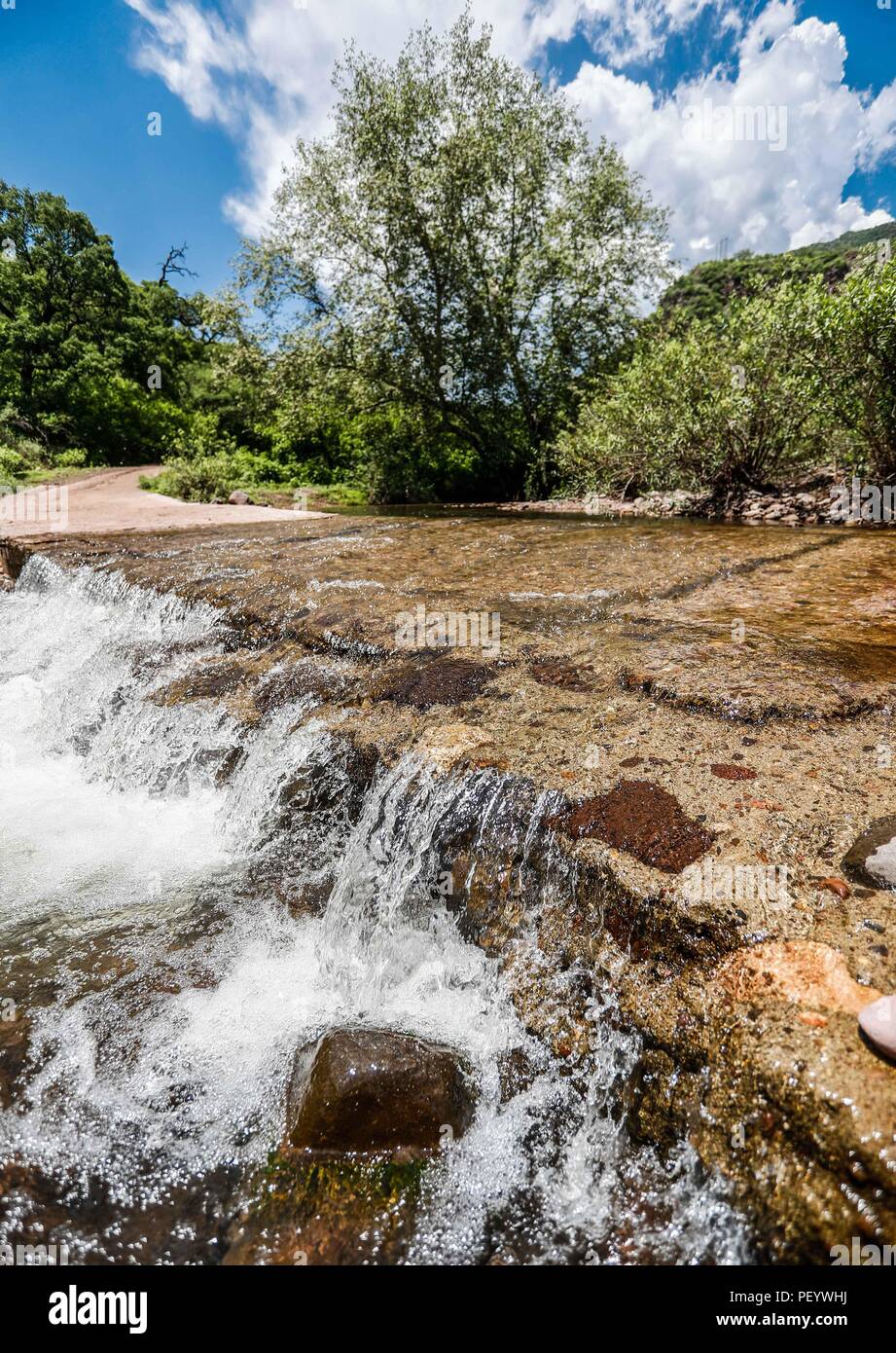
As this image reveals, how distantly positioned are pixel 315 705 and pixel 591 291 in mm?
17602

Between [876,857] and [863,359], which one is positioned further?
[863,359]

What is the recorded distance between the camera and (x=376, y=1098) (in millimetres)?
1842

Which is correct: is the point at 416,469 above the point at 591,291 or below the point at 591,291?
below

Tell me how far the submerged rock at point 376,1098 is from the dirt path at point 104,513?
9.40 m

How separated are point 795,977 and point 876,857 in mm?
528

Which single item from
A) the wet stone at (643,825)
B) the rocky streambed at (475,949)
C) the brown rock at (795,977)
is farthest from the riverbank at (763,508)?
the brown rock at (795,977)

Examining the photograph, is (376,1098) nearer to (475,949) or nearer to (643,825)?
(475,949)

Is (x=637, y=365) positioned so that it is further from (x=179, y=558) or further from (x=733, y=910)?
(x=733, y=910)

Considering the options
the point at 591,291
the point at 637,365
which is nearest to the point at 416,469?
the point at 591,291

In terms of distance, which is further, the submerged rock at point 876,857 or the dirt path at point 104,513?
the dirt path at point 104,513

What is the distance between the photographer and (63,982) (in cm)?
254

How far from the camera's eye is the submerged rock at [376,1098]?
1.81 metres

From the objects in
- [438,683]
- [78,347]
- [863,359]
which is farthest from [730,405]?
[78,347]

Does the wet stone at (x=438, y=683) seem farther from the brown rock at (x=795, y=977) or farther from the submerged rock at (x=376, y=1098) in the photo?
the brown rock at (x=795, y=977)
